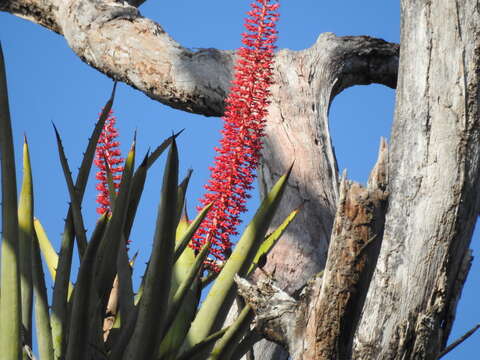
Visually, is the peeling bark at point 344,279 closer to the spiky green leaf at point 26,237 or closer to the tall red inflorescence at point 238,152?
the tall red inflorescence at point 238,152

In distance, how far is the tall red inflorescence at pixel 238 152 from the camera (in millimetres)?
1793

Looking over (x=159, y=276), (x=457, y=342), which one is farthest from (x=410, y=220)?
(x=159, y=276)

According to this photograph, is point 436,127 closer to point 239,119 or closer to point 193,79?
point 239,119

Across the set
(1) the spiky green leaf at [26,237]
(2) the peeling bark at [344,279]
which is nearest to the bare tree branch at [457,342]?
(2) the peeling bark at [344,279]

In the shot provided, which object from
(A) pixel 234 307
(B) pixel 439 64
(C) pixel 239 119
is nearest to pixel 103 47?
(A) pixel 234 307

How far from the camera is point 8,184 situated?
1481 millimetres

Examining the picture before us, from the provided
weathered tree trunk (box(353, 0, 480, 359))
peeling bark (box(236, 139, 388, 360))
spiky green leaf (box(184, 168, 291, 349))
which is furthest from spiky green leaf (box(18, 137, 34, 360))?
weathered tree trunk (box(353, 0, 480, 359))

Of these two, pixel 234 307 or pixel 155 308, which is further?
pixel 234 307

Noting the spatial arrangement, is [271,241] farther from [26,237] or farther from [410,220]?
[26,237]

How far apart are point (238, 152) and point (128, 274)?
429 mm

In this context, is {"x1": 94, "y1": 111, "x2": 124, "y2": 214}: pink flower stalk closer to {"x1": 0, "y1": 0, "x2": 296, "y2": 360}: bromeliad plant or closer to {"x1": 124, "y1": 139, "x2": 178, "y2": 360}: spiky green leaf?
{"x1": 0, "y1": 0, "x2": 296, "y2": 360}: bromeliad plant

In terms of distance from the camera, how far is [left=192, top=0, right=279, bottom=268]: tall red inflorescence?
5.88 feet

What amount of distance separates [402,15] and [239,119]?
558mm

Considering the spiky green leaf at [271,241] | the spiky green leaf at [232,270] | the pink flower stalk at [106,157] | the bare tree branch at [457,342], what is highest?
the pink flower stalk at [106,157]
